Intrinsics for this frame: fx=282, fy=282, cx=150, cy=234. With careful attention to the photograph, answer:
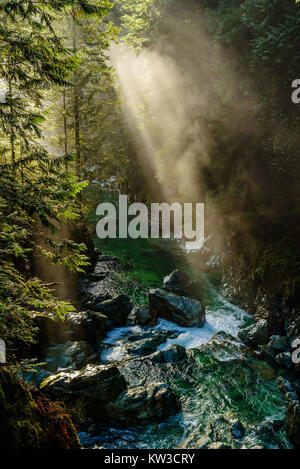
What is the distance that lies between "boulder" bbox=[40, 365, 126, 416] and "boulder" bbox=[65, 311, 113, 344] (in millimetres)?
2375

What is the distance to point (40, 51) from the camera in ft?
14.2

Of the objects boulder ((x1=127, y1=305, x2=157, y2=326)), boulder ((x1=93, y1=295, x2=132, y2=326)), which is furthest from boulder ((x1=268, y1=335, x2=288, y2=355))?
boulder ((x1=93, y1=295, x2=132, y2=326))

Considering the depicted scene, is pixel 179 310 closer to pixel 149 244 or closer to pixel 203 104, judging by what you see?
pixel 149 244

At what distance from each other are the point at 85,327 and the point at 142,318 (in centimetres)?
238

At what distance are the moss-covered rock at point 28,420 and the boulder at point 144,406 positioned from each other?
5.91ft

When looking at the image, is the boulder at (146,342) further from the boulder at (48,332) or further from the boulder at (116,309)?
the boulder at (48,332)

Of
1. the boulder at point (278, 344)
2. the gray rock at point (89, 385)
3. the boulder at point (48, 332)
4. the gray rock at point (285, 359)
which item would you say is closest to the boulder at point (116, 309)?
the boulder at point (48, 332)

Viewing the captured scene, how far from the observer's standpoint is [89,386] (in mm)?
6402

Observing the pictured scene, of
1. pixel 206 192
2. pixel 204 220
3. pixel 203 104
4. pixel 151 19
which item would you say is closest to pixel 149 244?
pixel 204 220

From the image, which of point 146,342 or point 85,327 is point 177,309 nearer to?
point 146,342

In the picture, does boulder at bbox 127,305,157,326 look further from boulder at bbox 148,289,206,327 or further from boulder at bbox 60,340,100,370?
boulder at bbox 60,340,100,370

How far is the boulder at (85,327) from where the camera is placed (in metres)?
9.20

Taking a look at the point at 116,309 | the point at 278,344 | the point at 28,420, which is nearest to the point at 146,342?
the point at 116,309

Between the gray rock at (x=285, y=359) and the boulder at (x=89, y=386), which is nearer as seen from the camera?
the boulder at (x=89, y=386)
